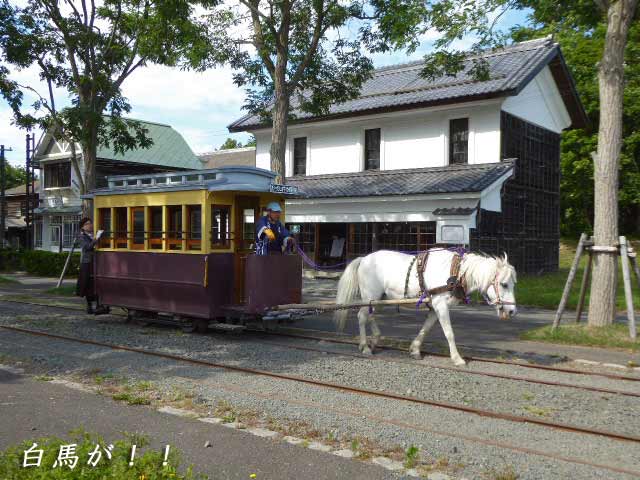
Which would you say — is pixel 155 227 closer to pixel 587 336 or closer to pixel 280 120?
pixel 280 120

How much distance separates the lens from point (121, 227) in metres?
12.0

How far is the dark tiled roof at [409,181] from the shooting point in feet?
64.1

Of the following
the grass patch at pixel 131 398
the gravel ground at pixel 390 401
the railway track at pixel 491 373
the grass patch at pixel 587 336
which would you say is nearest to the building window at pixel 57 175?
the gravel ground at pixel 390 401

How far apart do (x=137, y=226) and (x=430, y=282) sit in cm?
597

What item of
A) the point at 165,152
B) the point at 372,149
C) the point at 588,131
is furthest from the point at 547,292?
the point at 165,152

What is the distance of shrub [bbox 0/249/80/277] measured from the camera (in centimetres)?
2464

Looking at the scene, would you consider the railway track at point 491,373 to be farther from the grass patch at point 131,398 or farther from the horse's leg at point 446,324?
the grass patch at point 131,398

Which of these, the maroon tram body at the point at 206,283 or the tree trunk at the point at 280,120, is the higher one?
the tree trunk at the point at 280,120

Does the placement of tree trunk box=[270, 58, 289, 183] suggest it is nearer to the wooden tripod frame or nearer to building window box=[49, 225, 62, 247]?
the wooden tripod frame

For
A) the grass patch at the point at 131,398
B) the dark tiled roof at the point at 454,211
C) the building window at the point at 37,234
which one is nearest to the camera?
the grass patch at the point at 131,398

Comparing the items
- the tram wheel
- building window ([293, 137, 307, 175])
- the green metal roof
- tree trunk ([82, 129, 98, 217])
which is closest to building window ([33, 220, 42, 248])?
the green metal roof

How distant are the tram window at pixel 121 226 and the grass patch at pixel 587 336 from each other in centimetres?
787

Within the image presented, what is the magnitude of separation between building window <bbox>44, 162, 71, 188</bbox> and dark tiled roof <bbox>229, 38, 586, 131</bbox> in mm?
15143

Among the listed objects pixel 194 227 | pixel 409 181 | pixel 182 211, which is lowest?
pixel 194 227
